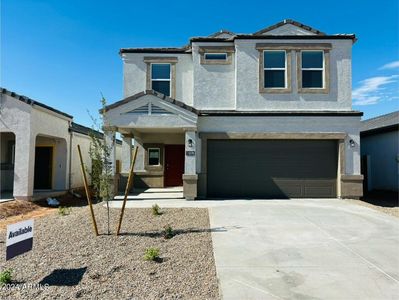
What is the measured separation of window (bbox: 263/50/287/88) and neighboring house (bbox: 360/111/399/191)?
6.66 metres

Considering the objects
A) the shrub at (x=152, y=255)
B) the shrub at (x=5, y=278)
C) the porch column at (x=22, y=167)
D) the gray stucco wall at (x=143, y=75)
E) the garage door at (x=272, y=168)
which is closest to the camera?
the shrub at (x=5, y=278)

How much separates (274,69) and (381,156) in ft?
27.5

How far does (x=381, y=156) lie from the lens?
16.2 meters

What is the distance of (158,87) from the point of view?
1482 centimetres

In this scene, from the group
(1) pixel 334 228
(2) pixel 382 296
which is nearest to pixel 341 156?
(1) pixel 334 228

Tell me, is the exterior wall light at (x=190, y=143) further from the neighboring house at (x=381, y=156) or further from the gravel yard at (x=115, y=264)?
the neighboring house at (x=381, y=156)

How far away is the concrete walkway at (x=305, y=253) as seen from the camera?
4.29 m

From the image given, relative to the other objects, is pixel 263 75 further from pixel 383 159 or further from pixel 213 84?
pixel 383 159

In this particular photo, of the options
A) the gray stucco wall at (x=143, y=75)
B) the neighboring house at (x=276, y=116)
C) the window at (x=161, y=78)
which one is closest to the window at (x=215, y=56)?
the neighboring house at (x=276, y=116)

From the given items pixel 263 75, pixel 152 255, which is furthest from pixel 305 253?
pixel 263 75

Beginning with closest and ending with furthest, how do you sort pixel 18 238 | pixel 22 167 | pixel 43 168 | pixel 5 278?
pixel 5 278, pixel 18 238, pixel 22 167, pixel 43 168

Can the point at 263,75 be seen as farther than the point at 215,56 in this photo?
No

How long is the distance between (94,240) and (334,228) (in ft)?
20.4

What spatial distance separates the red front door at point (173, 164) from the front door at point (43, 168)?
635cm
